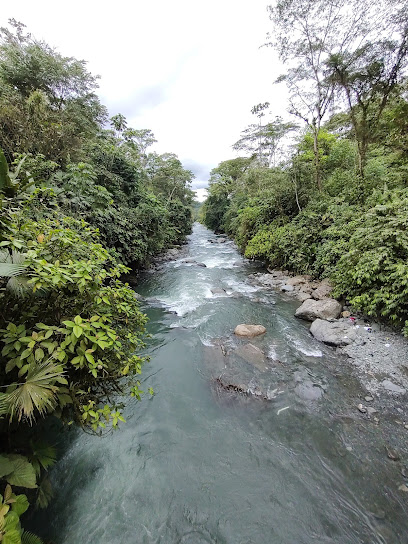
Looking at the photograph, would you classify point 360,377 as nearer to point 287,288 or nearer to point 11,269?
point 287,288

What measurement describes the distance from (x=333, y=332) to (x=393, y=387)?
1801mm

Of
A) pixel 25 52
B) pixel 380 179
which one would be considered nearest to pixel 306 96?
pixel 380 179

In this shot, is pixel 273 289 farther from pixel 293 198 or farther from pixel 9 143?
pixel 9 143

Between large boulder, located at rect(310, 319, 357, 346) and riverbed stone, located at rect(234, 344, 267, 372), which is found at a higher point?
large boulder, located at rect(310, 319, 357, 346)

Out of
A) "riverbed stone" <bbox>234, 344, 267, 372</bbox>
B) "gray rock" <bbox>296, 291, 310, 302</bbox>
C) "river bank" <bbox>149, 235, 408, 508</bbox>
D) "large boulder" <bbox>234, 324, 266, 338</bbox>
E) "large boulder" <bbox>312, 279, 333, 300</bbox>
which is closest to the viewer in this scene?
"river bank" <bbox>149, 235, 408, 508</bbox>

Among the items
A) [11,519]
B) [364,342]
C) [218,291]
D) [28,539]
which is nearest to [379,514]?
[364,342]

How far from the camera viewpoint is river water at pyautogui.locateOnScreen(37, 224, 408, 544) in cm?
244

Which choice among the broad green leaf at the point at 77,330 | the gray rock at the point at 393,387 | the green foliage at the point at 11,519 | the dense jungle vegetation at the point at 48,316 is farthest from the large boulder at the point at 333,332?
the green foliage at the point at 11,519

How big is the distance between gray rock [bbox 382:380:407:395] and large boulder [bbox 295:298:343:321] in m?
2.41

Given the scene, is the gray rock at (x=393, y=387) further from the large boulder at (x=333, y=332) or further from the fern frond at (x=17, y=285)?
the fern frond at (x=17, y=285)

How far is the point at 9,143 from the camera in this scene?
630 centimetres

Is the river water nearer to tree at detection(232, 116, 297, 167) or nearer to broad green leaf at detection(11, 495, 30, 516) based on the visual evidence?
broad green leaf at detection(11, 495, 30, 516)

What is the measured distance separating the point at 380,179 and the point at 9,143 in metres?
12.8

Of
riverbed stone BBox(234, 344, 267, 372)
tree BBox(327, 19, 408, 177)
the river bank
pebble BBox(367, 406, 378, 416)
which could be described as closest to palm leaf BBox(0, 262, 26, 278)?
the river bank
